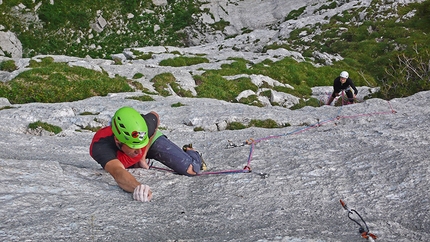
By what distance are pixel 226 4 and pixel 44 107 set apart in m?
58.8

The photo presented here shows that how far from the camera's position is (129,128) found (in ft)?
23.5

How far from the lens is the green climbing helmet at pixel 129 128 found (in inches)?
283

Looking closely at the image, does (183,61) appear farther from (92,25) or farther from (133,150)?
(133,150)

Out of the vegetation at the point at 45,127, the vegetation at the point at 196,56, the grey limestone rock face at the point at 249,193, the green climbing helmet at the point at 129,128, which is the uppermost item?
the green climbing helmet at the point at 129,128

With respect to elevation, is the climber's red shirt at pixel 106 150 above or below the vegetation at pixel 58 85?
above

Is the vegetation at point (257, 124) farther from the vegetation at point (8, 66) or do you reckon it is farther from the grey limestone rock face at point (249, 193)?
the vegetation at point (8, 66)

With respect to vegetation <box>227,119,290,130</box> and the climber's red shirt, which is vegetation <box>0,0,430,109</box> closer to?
vegetation <box>227,119,290,130</box>

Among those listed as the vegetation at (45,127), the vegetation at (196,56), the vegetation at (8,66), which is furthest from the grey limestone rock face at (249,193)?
the vegetation at (8,66)

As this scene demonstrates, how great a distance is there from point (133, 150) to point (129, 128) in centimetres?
67

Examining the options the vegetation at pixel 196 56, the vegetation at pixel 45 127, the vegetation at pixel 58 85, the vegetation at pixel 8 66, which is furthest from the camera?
the vegetation at pixel 8 66

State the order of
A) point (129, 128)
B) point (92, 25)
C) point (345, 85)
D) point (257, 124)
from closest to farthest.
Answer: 1. point (129, 128)
2. point (257, 124)
3. point (345, 85)
4. point (92, 25)

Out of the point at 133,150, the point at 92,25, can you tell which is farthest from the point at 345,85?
the point at 92,25

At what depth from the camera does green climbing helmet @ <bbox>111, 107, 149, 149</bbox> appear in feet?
23.6

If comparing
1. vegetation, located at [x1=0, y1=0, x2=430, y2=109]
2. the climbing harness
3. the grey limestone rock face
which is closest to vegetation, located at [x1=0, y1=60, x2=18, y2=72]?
vegetation, located at [x1=0, y1=0, x2=430, y2=109]
